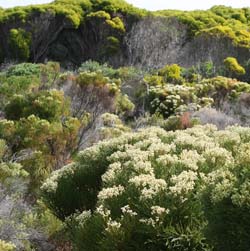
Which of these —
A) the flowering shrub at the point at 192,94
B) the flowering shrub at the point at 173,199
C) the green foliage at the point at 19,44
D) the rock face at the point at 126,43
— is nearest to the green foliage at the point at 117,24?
the rock face at the point at 126,43

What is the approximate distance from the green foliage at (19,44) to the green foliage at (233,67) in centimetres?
1375

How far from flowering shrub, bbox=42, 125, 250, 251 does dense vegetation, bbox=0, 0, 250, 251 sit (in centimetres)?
1

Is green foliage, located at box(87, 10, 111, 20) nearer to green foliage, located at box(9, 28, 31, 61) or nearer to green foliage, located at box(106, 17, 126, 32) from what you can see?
green foliage, located at box(106, 17, 126, 32)

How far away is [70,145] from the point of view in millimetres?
16016

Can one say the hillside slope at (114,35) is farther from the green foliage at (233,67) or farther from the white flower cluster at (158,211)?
the white flower cluster at (158,211)

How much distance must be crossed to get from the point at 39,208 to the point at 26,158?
1702mm

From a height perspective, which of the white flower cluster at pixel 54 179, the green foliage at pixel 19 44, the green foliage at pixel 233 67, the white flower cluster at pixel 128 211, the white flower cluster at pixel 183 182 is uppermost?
the white flower cluster at pixel 183 182

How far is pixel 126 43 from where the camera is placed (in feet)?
133

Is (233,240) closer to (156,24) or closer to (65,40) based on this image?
(156,24)

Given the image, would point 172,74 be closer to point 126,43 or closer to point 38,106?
Result: point 126,43

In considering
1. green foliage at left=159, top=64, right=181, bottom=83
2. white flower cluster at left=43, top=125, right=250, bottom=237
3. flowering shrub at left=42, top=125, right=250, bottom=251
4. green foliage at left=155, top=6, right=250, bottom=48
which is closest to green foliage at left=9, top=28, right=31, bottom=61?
green foliage at left=155, top=6, right=250, bottom=48

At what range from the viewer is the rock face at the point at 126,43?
123ft

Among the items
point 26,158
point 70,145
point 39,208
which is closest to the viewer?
point 39,208

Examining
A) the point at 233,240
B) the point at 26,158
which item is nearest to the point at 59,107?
the point at 26,158
